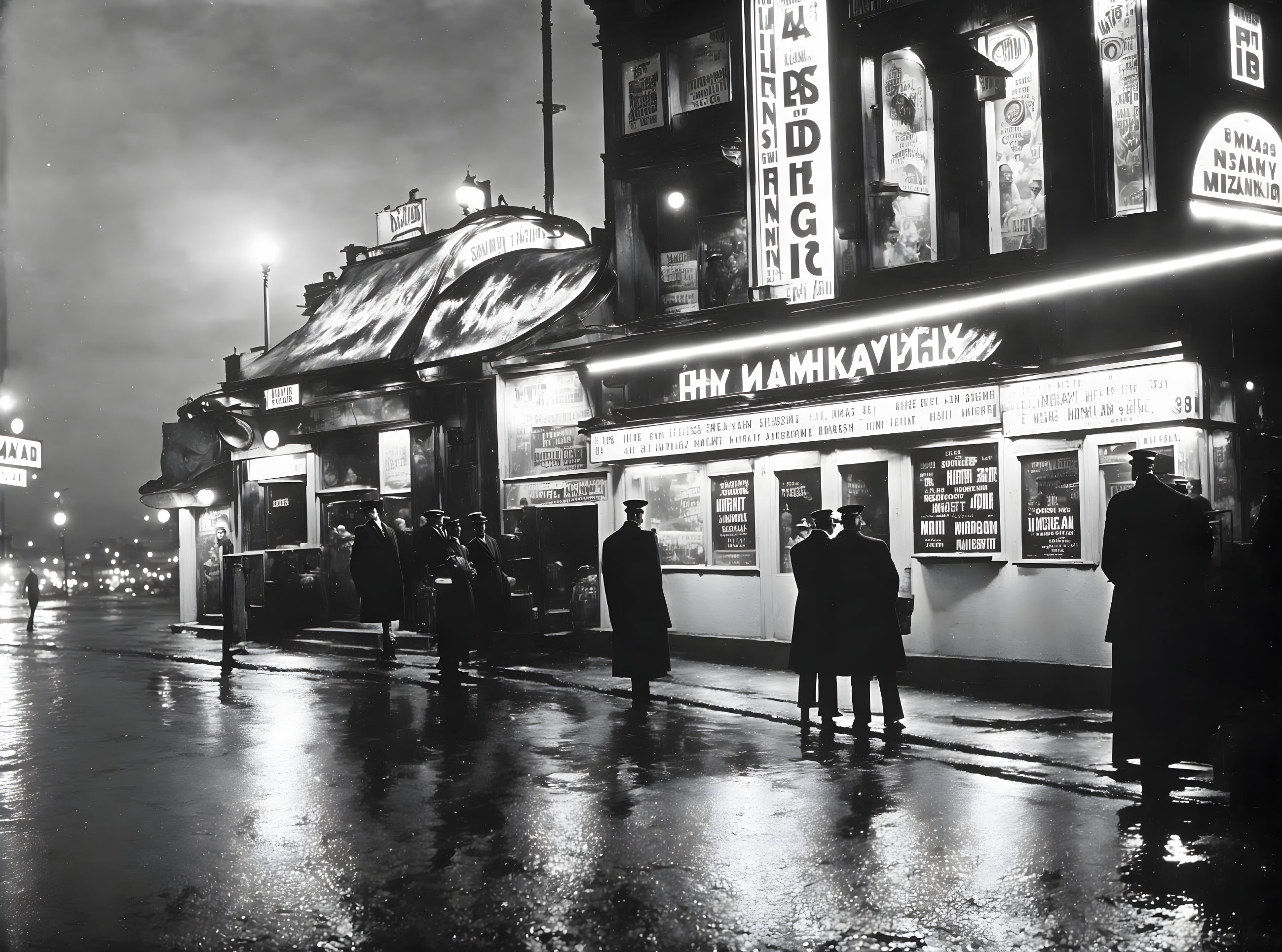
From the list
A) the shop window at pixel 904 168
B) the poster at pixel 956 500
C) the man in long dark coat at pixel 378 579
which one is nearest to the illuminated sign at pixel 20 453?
the man in long dark coat at pixel 378 579

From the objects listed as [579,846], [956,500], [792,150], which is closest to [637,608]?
[956,500]

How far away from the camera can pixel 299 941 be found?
221 inches

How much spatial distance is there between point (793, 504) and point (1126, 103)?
248 inches

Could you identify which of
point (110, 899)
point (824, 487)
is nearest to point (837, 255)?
point (824, 487)

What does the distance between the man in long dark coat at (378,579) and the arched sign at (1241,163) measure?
37.1ft

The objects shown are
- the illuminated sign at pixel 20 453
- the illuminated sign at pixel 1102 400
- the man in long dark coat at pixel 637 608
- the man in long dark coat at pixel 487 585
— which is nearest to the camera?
the illuminated sign at pixel 1102 400

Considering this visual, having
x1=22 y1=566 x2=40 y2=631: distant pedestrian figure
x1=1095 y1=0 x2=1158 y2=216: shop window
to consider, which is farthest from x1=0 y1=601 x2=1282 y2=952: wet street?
x1=22 y1=566 x2=40 y2=631: distant pedestrian figure

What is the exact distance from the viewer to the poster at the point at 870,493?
15750 mm

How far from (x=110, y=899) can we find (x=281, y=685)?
9520 mm

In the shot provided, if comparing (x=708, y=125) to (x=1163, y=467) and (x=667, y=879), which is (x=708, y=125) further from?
(x=667, y=879)

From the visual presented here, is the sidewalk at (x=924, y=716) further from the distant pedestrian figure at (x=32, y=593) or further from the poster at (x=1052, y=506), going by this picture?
the distant pedestrian figure at (x=32, y=593)

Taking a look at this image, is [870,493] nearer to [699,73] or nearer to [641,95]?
[699,73]

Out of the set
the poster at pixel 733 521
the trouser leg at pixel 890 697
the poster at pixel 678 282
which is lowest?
the trouser leg at pixel 890 697

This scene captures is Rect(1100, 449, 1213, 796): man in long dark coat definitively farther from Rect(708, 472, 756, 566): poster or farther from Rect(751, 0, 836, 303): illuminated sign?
Rect(708, 472, 756, 566): poster
